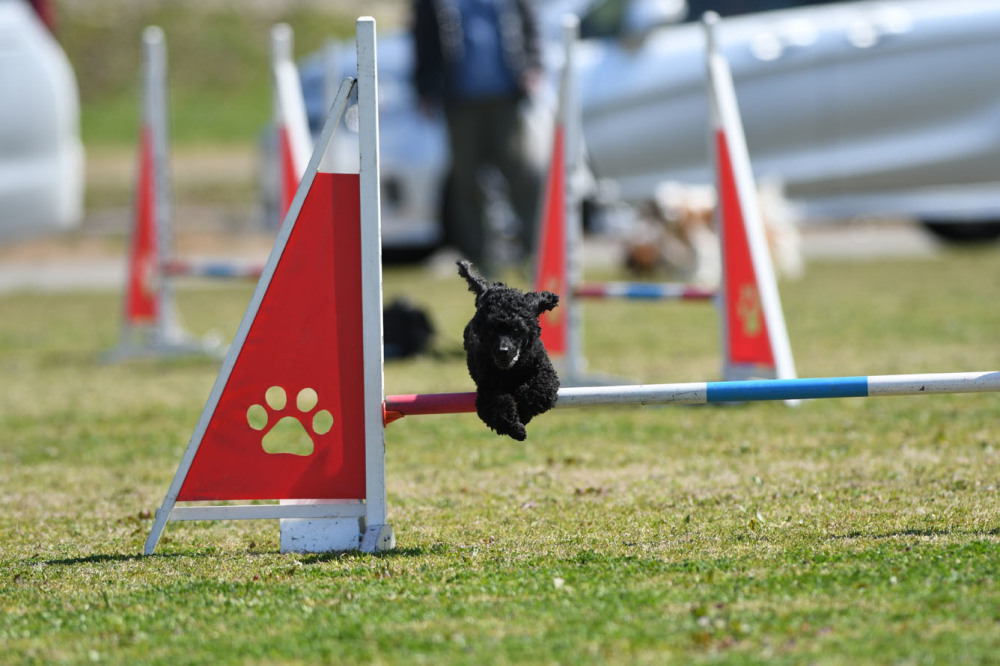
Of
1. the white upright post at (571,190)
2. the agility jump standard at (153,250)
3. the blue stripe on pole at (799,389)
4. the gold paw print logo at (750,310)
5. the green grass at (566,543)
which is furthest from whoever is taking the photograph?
the agility jump standard at (153,250)

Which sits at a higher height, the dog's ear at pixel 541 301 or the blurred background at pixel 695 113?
the blurred background at pixel 695 113

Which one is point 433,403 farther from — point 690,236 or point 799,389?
point 690,236

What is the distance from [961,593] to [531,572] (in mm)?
962

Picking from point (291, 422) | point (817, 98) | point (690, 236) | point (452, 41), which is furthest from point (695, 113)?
point (291, 422)

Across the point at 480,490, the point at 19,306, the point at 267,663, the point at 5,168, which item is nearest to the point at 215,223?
the point at 19,306

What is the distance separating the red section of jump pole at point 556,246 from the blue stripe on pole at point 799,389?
2.74 metres

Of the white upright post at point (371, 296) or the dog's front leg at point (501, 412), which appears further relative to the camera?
the white upright post at point (371, 296)

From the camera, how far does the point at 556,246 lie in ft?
20.5

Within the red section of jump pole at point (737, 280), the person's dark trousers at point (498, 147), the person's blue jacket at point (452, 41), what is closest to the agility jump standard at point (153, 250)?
the person's blue jacket at point (452, 41)

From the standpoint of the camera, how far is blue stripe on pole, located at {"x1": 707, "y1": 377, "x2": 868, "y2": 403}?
3416mm

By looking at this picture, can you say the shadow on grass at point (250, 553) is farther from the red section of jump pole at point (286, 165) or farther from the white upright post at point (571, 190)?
the red section of jump pole at point (286, 165)

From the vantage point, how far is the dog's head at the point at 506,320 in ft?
10.9

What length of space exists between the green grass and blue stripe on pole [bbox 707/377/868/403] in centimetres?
36

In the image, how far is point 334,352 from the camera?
142 inches
